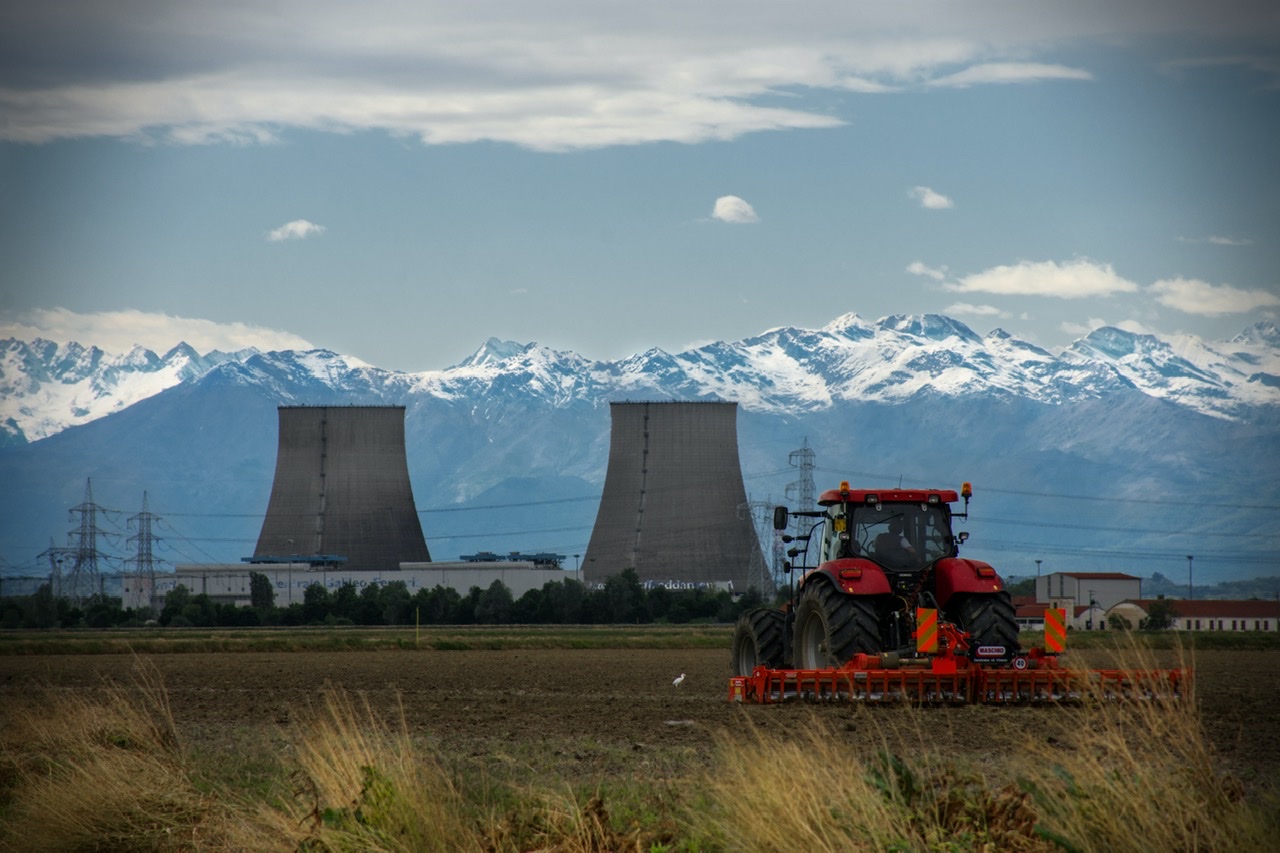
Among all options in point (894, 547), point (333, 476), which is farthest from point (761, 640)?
point (333, 476)

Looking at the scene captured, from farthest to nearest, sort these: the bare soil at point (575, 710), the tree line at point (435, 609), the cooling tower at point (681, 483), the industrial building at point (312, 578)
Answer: the industrial building at point (312, 578) → the tree line at point (435, 609) → the cooling tower at point (681, 483) → the bare soil at point (575, 710)

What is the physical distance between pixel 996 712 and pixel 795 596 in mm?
2634

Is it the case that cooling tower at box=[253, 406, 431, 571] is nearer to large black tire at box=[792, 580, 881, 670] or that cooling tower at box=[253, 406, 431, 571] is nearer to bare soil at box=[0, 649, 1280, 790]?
bare soil at box=[0, 649, 1280, 790]

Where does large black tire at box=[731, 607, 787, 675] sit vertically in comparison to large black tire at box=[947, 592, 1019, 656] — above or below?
below

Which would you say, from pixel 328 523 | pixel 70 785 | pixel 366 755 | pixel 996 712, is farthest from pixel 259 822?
pixel 328 523

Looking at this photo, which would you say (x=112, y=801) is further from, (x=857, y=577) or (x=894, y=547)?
(x=894, y=547)

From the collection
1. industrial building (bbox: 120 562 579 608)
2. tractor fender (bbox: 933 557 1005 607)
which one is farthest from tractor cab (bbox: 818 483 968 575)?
industrial building (bbox: 120 562 579 608)

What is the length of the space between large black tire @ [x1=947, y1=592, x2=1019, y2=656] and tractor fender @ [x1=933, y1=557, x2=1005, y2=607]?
73mm

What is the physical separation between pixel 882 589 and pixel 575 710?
2.80 metres

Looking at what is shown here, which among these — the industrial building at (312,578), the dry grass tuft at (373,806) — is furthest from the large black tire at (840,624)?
the industrial building at (312,578)

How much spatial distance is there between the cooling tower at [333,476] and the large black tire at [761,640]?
3996 cm

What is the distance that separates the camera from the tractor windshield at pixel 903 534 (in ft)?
41.3

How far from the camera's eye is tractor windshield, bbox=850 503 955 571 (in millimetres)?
12594

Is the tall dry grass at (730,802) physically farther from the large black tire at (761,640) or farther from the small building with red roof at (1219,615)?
the small building with red roof at (1219,615)
